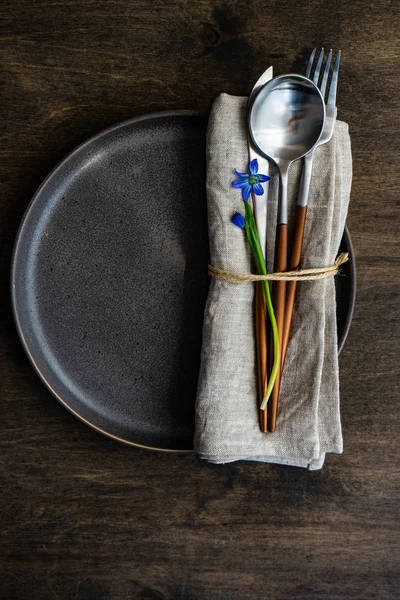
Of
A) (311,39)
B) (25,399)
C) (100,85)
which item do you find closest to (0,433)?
(25,399)

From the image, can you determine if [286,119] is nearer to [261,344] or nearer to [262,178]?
[262,178]

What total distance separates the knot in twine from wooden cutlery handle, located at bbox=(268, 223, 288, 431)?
0.04ft

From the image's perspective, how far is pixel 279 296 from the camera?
0.52m

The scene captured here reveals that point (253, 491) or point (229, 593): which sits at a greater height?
point (253, 491)

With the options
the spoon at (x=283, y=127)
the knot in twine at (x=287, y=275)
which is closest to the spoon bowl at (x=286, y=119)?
the spoon at (x=283, y=127)

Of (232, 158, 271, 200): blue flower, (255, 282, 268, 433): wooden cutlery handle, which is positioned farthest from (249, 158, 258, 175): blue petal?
(255, 282, 268, 433): wooden cutlery handle

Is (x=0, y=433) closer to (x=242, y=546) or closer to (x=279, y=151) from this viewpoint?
(x=242, y=546)

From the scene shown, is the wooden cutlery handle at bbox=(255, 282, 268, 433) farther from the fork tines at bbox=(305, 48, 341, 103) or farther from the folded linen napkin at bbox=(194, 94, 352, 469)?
the fork tines at bbox=(305, 48, 341, 103)

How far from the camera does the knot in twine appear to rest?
1.65 feet

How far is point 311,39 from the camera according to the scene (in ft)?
1.90

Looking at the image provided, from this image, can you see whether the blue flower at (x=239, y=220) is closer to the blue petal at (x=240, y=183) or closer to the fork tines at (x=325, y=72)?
the blue petal at (x=240, y=183)

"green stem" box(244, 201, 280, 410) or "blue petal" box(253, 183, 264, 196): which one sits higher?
"blue petal" box(253, 183, 264, 196)

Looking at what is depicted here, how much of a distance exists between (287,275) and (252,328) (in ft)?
0.21

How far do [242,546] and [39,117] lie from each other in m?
0.50
